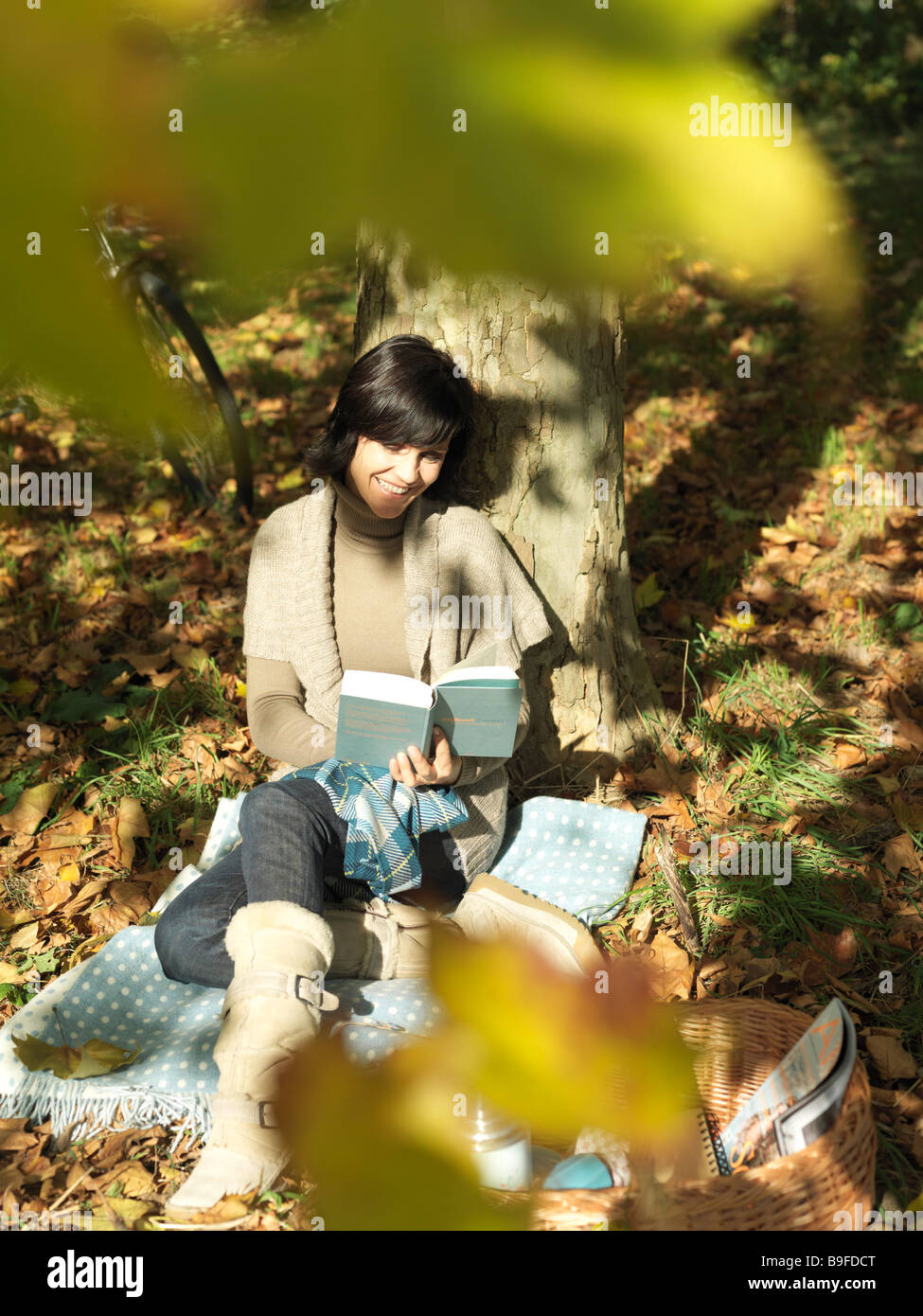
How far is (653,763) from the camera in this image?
2902mm

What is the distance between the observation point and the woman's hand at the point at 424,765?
2.10 m

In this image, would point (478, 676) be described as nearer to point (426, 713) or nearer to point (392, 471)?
point (426, 713)

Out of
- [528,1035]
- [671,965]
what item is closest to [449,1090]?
[528,1035]

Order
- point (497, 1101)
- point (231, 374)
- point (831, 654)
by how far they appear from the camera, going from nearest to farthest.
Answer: point (497, 1101), point (831, 654), point (231, 374)

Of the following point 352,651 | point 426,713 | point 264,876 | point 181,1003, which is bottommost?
point 181,1003

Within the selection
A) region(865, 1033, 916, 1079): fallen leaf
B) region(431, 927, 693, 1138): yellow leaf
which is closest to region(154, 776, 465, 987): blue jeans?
region(865, 1033, 916, 1079): fallen leaf

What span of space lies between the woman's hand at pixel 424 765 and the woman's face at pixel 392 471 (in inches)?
22.0

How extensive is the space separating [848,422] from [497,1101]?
4713 mm

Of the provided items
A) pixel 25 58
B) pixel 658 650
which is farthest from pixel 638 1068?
pixel 658 650

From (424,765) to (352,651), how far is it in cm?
46

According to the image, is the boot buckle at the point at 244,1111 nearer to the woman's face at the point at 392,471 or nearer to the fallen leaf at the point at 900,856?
the woman's face at the point at 392,471

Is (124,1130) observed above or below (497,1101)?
below

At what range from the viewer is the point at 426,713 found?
1994 mm

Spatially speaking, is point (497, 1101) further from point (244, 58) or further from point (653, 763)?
point (653, 763)
